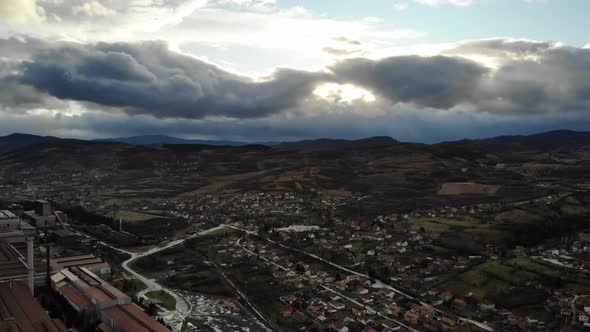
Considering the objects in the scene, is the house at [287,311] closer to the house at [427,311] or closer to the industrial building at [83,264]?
the house at [427,311]

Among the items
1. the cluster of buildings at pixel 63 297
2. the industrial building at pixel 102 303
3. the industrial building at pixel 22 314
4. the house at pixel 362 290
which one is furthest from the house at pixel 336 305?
the industrial building at pixel 22 314

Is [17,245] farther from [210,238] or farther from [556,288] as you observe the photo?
[556,288]

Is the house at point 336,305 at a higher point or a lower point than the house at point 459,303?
lower

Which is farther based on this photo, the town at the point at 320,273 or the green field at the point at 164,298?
the green field at the point at 164,298

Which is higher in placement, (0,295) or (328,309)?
(0,295)

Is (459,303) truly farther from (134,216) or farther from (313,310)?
(134,216)

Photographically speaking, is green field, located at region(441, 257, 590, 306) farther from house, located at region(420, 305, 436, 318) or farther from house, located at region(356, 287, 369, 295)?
house, located at region(356, 287, 369, 295)

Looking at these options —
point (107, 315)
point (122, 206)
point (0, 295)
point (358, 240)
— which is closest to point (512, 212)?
point (358, 240)

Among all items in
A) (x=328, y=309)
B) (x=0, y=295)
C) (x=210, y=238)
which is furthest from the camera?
(x=210, y=238)

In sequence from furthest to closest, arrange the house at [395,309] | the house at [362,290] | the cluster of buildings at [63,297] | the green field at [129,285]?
the house at [362,290] → the green field at [129,285] → the house at [395,309] → the cluster of buildings at [63,297]
